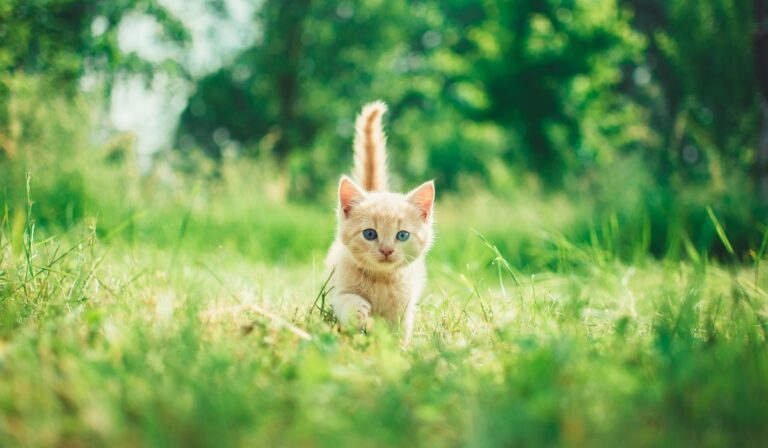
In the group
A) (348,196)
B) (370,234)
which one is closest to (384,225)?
(370,234)

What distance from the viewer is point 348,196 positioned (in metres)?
2.11

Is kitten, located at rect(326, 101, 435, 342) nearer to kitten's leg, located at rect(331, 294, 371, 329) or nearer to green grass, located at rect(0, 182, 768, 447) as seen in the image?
kitten's leg, located at rect(331, 294, 371, 329)

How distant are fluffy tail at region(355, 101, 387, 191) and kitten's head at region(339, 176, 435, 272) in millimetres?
372

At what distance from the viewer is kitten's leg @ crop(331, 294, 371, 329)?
1.56 m

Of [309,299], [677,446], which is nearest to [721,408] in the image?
[677,446]

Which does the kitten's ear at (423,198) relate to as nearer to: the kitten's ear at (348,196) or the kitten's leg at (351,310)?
the kitten's ear at (348,196)

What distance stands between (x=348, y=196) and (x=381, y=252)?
1.10ft

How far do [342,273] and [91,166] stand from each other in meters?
2.90

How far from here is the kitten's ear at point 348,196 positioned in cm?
210

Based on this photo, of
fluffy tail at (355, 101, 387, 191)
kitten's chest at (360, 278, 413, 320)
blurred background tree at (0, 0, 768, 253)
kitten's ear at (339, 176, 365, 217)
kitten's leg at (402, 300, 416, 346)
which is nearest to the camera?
kitten's leg at (402, 300, 416, 346)

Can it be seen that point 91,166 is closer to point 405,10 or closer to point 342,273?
point 342,273

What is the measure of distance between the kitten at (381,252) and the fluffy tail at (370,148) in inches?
14.8

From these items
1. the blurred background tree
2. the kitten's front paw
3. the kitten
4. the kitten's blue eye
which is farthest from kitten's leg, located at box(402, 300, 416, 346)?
the blurred background tree

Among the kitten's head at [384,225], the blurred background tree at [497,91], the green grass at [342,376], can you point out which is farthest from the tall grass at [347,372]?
the blurred background tree at [497,91]
